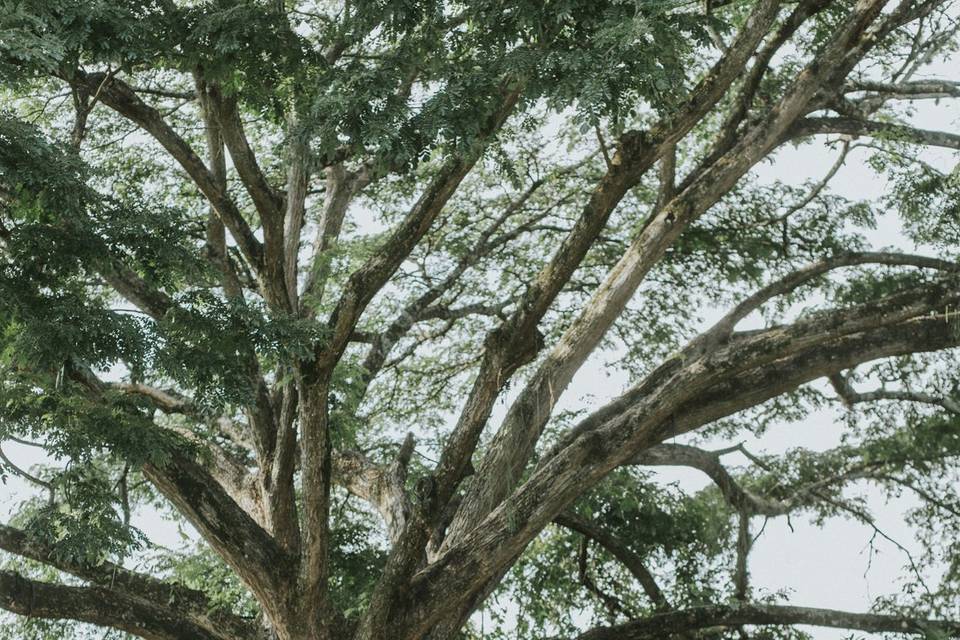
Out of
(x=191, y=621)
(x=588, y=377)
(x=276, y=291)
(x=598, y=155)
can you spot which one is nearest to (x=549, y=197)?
(x=598, y=155)

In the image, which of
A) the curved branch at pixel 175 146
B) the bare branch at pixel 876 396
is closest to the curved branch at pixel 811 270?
the bare branch at pixel 876 396

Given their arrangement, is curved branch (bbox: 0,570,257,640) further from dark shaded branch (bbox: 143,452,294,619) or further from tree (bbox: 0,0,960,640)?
dark shaded branch (bbox: 143,452,294,619)

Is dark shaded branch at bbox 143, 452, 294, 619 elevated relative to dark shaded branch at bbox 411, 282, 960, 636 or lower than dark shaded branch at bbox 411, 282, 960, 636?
lower

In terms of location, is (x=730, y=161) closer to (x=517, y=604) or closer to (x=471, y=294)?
(x=471, y=294)

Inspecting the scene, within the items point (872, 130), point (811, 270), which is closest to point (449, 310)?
point (811, 270)

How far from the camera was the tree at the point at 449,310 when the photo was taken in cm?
540

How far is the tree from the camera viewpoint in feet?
17.7

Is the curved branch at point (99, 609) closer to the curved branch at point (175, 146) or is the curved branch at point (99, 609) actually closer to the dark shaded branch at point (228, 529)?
the dark shaded branch at point (228, 529)

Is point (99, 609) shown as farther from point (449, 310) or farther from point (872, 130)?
point (872, 130)

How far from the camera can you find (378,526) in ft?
31.7

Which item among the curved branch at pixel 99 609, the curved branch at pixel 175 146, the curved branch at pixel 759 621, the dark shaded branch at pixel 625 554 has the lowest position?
the curved branch at pixel 99 609

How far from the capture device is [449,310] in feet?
30.6

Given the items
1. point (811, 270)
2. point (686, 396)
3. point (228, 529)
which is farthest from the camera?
point (811, 270)

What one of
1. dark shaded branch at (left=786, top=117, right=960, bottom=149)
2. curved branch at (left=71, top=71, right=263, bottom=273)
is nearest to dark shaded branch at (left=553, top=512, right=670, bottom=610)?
dark shaded branch at (left=786, top=117, right=960, bottom=149)
